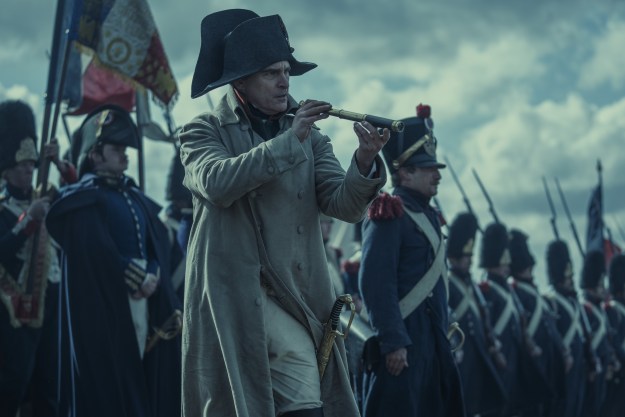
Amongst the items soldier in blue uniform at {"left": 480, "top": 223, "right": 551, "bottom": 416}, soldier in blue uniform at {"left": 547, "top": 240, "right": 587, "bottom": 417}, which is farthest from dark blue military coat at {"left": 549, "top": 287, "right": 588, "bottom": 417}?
soldier in blue uniform at {"left": 480, "top": 223, "right": 551, "bottom": 416}

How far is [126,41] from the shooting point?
9.84 meters

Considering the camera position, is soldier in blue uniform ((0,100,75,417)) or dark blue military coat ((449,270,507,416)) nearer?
soldier in blue uniform ((0,100,75,417))

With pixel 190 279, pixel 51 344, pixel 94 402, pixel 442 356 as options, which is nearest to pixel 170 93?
pixel 51 344

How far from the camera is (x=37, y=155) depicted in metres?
9.69

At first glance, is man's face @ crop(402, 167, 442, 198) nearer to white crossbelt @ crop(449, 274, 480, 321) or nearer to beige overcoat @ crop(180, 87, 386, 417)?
beige overcoat @ crop(180, 87, 386, 417)

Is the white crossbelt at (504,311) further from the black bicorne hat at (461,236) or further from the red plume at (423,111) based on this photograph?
the red plume at (423,111)

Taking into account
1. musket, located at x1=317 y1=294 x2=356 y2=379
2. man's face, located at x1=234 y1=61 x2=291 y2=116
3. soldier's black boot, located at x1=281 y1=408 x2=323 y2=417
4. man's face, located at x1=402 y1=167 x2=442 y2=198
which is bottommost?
soldier's black boot, located at x1=281 y1=408 x2=323 y2=417

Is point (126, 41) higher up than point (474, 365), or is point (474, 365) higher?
point (126, 41)

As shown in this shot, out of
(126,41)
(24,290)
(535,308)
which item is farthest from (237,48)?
(535,308)

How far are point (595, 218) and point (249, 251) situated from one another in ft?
45.3

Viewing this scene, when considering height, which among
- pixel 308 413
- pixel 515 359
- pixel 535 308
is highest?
pixel 535 308

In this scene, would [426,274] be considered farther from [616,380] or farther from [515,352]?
[616,380]

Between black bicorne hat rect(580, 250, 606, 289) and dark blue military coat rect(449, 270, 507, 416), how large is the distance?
15.7 feet

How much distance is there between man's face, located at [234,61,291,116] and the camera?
5.42 metres
